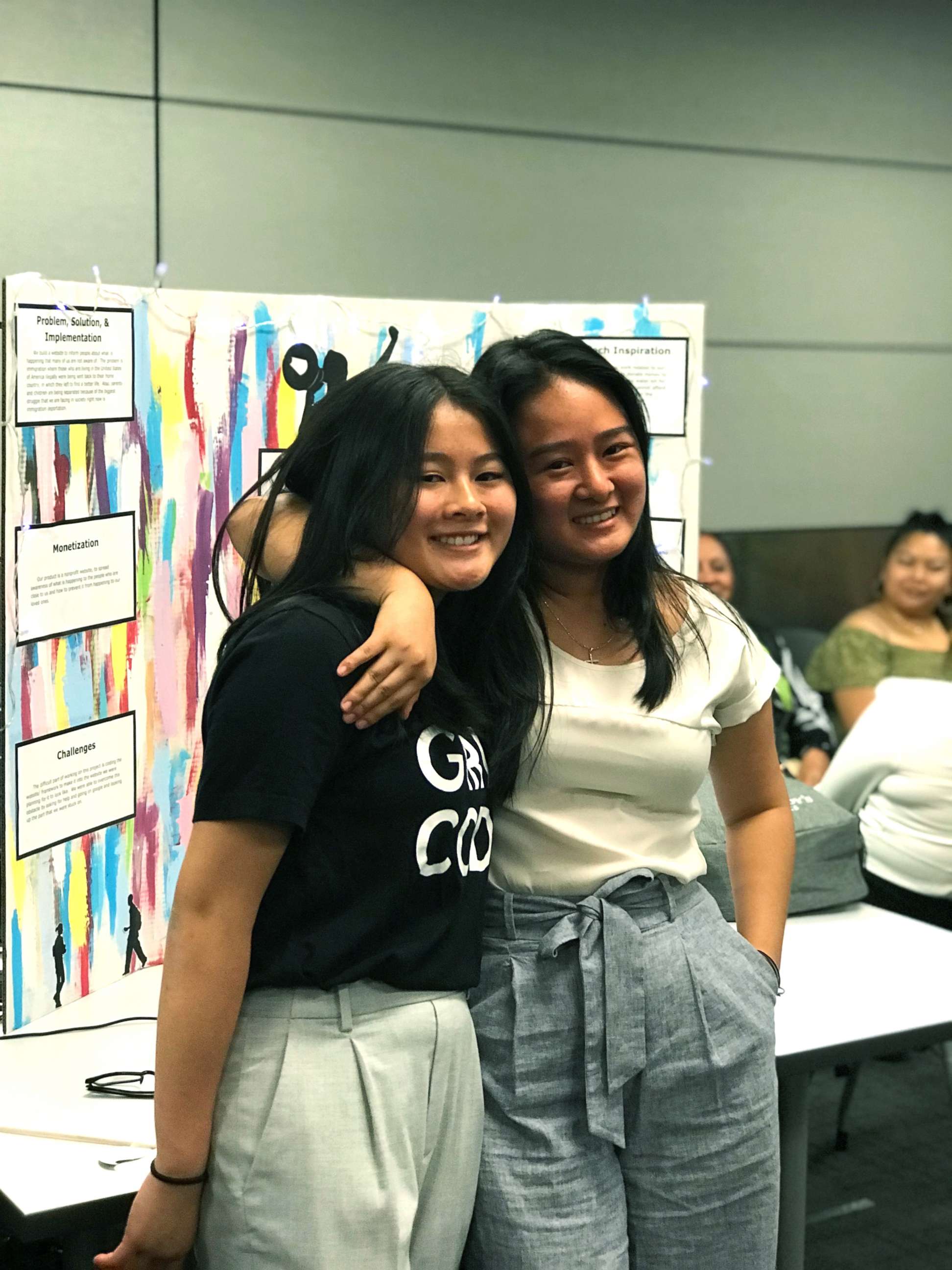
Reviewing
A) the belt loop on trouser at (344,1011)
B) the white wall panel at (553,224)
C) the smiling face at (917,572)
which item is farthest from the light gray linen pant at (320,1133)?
the smiling face at (917,572)

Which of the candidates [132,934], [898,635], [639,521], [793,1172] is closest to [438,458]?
[639,521]

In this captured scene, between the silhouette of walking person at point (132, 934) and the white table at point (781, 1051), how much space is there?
0.03m

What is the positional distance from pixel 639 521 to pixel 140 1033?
0.95 metres

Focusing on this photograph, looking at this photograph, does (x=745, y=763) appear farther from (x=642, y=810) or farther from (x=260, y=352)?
(x=260, y=352)

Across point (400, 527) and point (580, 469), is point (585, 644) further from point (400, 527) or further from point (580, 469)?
point (400, 527)

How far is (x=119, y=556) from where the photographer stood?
1857 millimetres

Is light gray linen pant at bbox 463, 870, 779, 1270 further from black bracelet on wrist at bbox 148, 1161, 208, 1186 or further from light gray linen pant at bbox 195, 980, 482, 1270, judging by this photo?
black bracelet on wrist at bbox 148, 1161, 208, 1186

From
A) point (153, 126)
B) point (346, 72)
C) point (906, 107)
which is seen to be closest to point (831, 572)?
point (906, 107)

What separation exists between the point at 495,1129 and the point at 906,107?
4175 mm

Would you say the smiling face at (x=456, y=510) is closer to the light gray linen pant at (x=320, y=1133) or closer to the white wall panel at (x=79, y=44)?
the light gray linen pant at (x=320, y=1133)

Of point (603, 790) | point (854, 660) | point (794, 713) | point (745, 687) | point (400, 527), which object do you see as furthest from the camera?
point (854, 660)

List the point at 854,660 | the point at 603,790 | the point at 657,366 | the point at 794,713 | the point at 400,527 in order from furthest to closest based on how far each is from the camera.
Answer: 1. the point at 854,660
2. the point at 794,713
3. the point at 657,366
4. the point at 603,790
5. the point at 400,527

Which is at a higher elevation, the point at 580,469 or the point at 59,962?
the point at 580,469

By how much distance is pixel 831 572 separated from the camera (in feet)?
15.0
